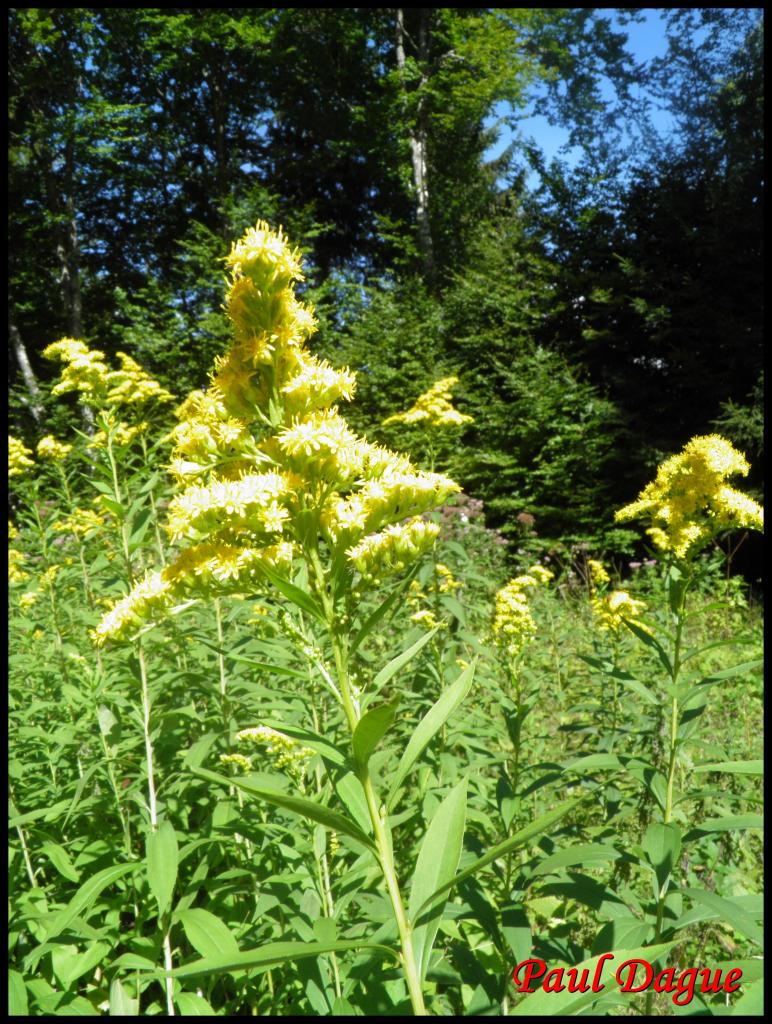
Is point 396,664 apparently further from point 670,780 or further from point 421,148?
point 421,148

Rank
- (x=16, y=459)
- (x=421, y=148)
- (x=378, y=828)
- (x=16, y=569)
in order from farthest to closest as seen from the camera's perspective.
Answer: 1. (x=421, y=148)
2. (x=16, y=569)
3. (x=16, y=459)
4. (x=378, y=828)

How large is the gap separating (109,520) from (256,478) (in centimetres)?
273

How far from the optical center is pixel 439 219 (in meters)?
14.9

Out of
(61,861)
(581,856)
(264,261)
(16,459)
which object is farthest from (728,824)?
(16,459)

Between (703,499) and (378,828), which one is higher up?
(703,499)

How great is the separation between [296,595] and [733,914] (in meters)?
1.21

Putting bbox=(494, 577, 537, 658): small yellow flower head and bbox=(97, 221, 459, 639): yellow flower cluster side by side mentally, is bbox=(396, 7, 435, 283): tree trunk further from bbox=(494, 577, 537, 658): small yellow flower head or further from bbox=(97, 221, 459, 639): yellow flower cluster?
bbox=(97, 221, 459, 639): yellow flower cluster

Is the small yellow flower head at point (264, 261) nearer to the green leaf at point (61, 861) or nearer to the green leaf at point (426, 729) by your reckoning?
the green leaf at point (426, 729)

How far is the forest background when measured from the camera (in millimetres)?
8750

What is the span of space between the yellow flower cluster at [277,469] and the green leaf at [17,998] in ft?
4.02

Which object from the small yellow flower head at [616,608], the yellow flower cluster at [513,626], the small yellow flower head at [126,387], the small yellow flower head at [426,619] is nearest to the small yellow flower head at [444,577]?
the small yellow flower head at [426,619]

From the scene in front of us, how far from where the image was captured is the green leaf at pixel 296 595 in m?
1.01

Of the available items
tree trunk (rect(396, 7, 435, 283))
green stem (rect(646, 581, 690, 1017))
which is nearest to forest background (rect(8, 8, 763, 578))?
tree trunk (rect(396, 7, 435, 283))

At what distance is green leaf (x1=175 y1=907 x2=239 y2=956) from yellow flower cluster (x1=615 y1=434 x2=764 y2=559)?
5.82 feet
